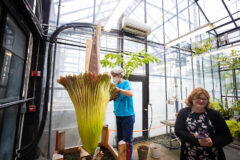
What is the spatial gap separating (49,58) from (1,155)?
1393mm

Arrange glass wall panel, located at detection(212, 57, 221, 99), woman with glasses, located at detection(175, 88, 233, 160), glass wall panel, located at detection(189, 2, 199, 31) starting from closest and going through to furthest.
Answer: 1. woman with glasses, located at detection(175, 88, 233, 160)
2. glass wall panel, located at detection(189, 2, 199, 31)
3. glass wall panel, located at detection(212, 57, 221, 99)

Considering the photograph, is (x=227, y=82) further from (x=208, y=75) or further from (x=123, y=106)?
(x=123, y=106)

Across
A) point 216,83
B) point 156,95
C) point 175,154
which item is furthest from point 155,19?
point 216,83

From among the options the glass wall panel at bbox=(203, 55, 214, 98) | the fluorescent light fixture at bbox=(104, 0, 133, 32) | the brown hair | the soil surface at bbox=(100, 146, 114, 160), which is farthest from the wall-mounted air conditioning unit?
the glass wall panel at bbox=(203, 55, 214, 98)

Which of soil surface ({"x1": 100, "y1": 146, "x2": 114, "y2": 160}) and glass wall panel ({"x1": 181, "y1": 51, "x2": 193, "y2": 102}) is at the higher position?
glass wall panel ({"x1": 181, "y1": 51, "x2": 193, "y2": 102})

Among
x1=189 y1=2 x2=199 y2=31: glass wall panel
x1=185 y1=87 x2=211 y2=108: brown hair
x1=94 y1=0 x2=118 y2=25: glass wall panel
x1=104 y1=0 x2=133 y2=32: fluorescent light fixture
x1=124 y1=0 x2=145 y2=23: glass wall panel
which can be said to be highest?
x1=189 y1=2 x2=199 y2=31: glass wall panel

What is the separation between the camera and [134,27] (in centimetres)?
273

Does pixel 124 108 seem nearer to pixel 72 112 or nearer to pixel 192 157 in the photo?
pixel 192 157

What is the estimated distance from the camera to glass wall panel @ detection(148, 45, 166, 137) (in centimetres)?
297

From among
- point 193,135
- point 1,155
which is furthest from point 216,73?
point 1,155

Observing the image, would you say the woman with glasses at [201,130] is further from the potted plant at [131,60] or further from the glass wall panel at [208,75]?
the glass wall panel at [208,75]

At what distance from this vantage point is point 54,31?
198 cm

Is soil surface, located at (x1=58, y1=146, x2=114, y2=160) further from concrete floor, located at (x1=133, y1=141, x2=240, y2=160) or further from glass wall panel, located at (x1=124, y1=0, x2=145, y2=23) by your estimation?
glass wall panel, located at (x1=124, y1=0, x2=145, y2=23)

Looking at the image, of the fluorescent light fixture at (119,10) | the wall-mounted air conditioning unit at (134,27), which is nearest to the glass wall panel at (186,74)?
the wall-mounted air conditioning unit at (134,27)
